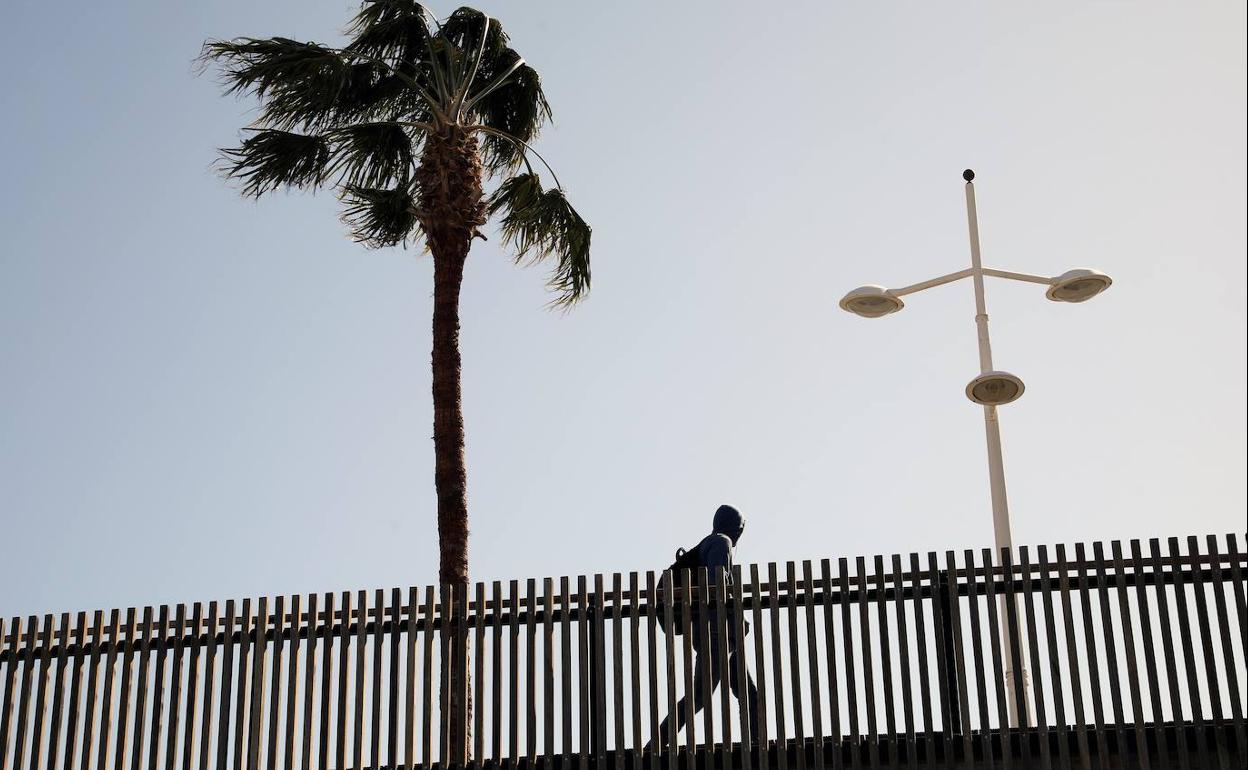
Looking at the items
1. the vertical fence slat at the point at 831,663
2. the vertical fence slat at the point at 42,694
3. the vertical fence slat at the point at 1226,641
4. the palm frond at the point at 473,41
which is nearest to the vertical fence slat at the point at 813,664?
the vertical fence slat at the point at 831,663

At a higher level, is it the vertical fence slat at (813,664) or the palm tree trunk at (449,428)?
the palm tree trunk at (449,428)

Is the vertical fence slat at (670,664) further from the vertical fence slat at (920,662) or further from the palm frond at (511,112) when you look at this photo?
the palm frond at (511,112)

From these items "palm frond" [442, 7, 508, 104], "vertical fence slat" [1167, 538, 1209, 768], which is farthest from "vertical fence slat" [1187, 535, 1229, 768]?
"palm frond" [442, 7, 508, 104]

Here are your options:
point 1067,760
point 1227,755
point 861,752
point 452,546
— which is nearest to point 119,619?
point 452,546

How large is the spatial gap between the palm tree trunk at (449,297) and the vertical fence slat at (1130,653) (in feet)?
18.1

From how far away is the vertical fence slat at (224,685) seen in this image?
33.5 feet

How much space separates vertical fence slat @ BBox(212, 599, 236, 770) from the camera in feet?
33.5

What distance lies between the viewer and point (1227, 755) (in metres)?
8.77

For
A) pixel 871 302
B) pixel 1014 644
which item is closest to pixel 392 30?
pixel 871 302

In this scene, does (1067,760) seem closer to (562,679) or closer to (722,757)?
(722,757)

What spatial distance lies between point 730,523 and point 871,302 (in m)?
5.41

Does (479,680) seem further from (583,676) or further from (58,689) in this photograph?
(58,689)

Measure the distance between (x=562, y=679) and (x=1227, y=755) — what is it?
3892 millimetres

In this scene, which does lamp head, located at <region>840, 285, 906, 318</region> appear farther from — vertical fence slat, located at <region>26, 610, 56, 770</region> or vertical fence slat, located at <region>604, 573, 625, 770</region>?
vertical fence slat, located at <region>26, 610, 56, 770</region>
